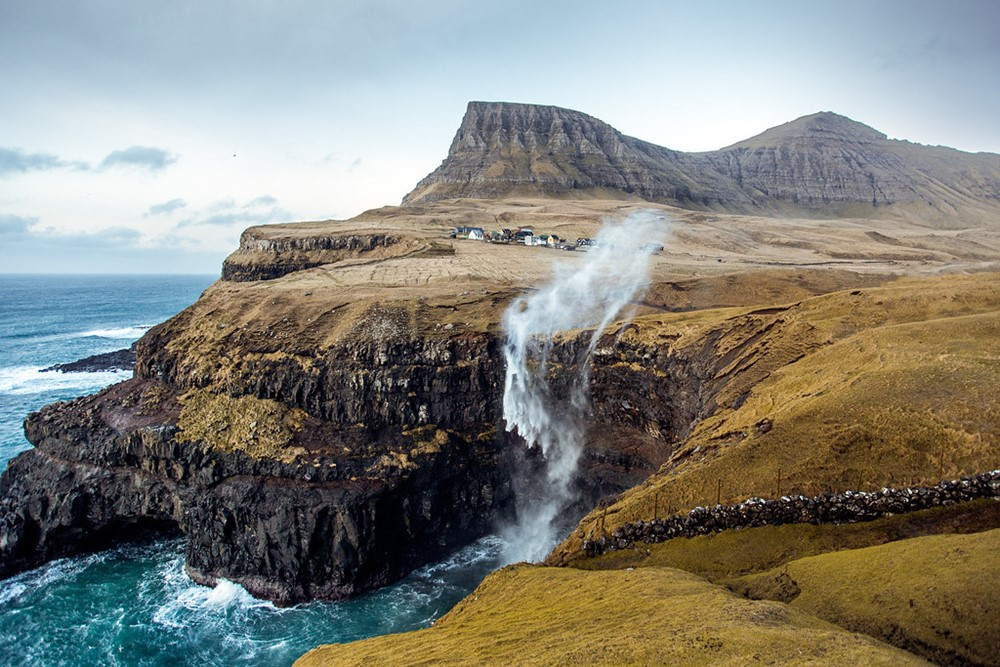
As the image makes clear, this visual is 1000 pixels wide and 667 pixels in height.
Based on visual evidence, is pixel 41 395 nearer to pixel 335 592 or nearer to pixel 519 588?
pixel 335 592

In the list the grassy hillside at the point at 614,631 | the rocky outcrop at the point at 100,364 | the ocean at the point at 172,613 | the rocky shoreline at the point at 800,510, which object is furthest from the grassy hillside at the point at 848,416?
the rocky outcrop at the point at 100,364

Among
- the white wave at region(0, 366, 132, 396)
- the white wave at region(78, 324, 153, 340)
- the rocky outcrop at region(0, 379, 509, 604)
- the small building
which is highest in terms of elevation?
the small building

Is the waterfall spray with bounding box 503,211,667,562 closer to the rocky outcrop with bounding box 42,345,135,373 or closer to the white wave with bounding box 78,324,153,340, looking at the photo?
the rocky outcrop with bounding box 42,345,135,373

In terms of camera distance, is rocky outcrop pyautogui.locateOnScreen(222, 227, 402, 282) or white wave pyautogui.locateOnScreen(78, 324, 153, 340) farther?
white wave pyautogui.locateOnScreen(78, 324, 153, 340)

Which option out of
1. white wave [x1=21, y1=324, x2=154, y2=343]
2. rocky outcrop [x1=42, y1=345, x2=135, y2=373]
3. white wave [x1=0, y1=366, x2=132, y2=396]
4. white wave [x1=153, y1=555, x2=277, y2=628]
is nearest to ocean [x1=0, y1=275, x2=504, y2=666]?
white wave [x1=153, y1=555, x2=277, y2=628]

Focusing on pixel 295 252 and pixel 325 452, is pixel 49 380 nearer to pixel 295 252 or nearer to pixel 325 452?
pixel 295 252

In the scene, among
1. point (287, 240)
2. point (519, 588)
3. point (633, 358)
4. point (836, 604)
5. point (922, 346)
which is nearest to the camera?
point (836, 604)

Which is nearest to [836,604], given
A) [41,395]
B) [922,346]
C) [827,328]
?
[922,346]
